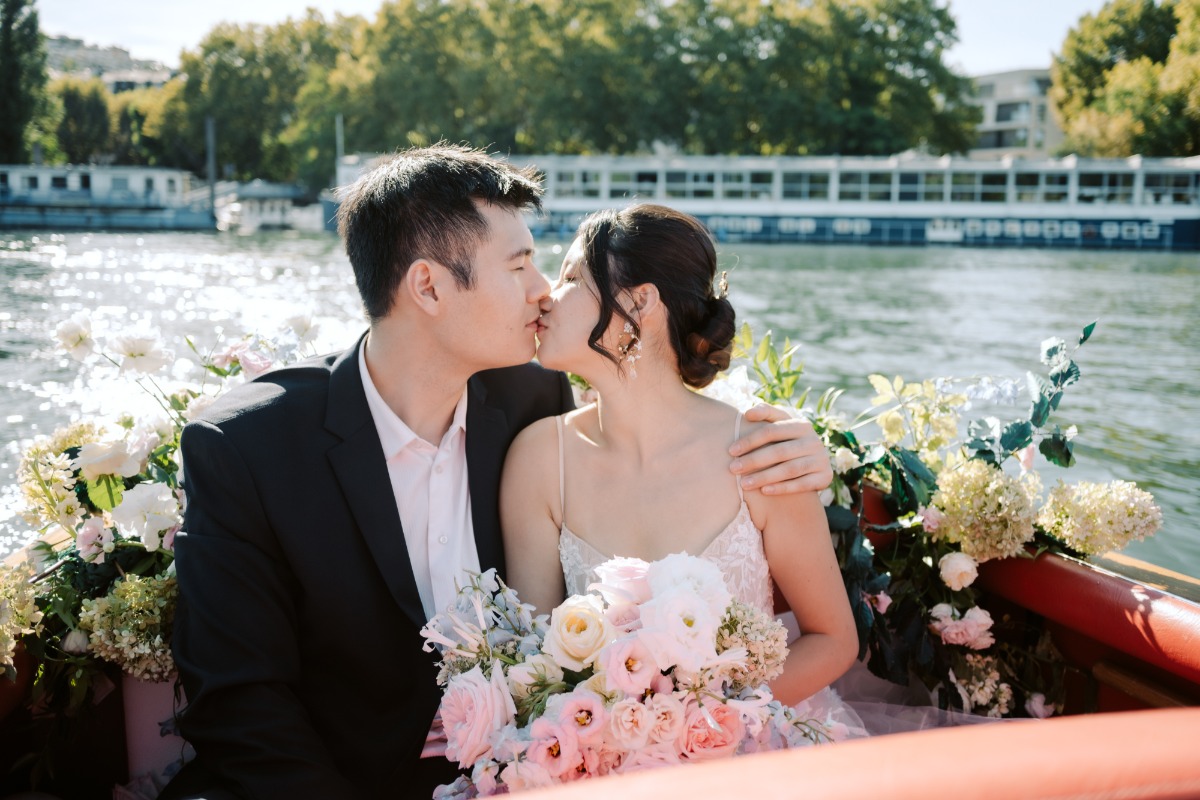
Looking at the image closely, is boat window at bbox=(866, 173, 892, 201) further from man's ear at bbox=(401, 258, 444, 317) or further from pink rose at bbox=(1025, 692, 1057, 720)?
man's ear at bbox=(401, 258, 444, 317)

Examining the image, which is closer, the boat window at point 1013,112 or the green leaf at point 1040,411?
the green leaf at point 1040,411

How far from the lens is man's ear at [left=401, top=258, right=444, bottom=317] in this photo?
2.09 meters

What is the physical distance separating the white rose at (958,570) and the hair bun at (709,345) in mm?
725

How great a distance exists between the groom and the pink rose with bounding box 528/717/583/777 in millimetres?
551

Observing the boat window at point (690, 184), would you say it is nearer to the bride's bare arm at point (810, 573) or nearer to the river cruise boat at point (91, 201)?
the river cruise boat at point (91, 201)

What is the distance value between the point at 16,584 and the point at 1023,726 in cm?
171

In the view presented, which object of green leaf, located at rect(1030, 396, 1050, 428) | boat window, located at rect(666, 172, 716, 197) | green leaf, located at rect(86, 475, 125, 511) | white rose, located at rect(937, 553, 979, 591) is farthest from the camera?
boat window, located at rect(666, 172, 716, 197)

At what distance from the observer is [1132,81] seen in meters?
37.3

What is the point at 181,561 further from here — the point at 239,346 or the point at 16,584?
the point at 239,346

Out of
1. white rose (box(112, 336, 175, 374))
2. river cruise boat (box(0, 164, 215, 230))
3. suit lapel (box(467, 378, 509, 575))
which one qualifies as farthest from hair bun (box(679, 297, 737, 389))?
river cruise boat (box(0, 164, 215, 230))

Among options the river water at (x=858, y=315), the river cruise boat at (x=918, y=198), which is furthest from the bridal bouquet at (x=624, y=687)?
the river cruise boat at (x=918, y=198)

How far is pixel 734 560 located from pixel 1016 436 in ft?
2.96

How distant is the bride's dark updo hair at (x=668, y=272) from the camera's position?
6.78 ft

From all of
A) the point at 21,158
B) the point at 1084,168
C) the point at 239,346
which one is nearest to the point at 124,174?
the point at 21,158
